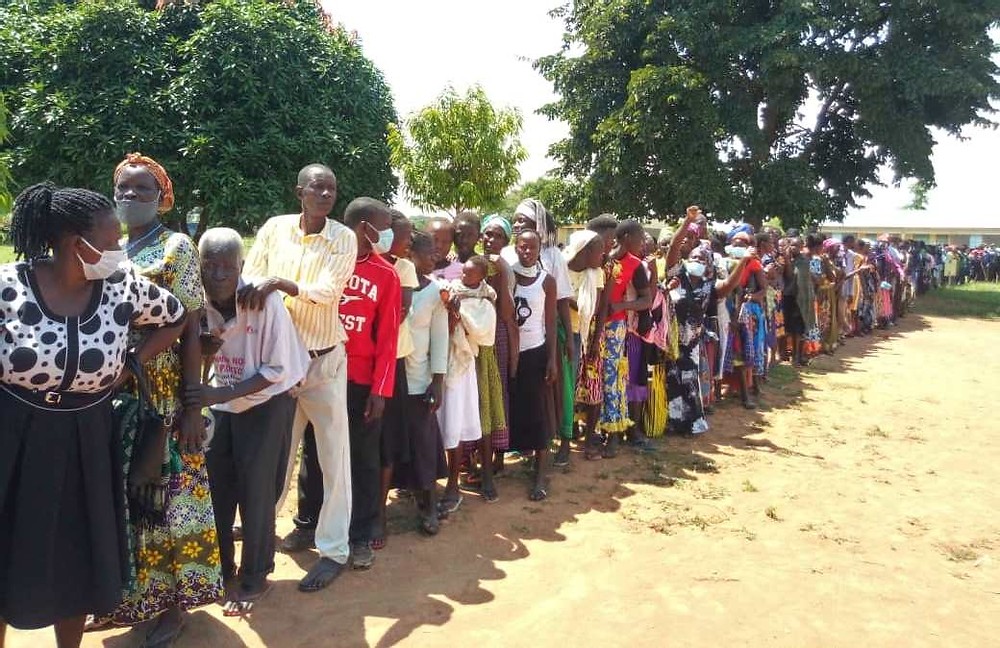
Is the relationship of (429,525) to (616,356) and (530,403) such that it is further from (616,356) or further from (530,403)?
(616,356)

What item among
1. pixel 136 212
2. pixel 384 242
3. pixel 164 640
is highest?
pixel 136 212

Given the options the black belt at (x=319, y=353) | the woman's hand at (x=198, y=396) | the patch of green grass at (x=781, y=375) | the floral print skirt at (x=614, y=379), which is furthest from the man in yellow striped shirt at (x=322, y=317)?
the patch of green grass at (x=781, y=375)

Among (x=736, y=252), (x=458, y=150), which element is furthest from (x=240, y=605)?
(x=458, y=150)

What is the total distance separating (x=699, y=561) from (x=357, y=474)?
193 centimetres

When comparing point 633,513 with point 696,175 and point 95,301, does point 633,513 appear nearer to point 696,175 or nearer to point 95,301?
point 95,301

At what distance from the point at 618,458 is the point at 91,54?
8553 mm

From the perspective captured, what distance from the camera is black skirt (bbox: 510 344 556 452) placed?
4934 mm

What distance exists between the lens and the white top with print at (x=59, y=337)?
2217 mm

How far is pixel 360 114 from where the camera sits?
10.6m

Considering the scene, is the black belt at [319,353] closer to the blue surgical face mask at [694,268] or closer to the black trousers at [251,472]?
the black trousers at [251,472]

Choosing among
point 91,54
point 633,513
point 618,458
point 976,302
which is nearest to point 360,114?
point 91,54

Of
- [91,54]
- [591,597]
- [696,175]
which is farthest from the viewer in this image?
[696,175]

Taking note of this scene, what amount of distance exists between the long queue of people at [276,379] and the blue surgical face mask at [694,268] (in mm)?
29

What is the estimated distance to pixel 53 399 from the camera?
230cm
